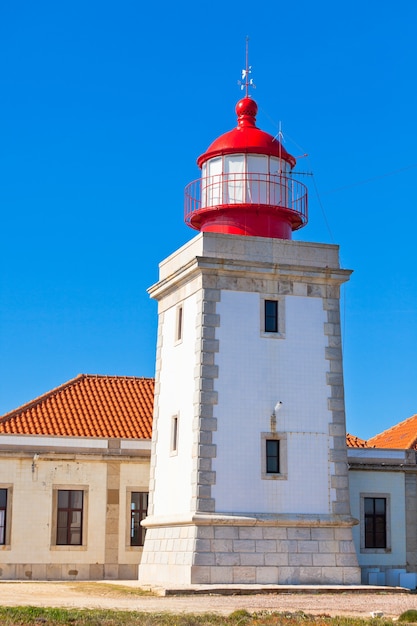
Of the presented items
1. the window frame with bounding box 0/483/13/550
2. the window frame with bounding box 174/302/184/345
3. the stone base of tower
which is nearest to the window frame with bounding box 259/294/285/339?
the window frame with bounding box 174/302/184/345

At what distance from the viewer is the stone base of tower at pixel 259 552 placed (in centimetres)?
1958

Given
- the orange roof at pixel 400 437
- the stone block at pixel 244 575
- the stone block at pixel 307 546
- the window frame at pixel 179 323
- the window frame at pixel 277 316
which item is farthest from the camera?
the orange roof at pixel 400 437

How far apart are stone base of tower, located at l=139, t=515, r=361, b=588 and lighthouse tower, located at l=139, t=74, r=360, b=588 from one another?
0.02m

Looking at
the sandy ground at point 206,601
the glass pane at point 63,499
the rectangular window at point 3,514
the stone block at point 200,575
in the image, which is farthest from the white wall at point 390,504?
the rectangular window at point 3,514

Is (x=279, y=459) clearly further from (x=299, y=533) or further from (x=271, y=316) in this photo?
(x=271, y=316)

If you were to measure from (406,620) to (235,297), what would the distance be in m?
8.00

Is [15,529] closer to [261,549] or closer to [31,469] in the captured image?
[31,469]

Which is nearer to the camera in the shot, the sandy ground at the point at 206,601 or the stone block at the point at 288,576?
the sandy ground at the point at 206,601

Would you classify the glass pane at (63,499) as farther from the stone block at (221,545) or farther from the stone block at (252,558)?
the stone block at (252,558)

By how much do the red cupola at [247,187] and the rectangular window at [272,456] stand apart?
3.92 meters

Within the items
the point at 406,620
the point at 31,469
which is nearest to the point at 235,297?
the point at 31,469

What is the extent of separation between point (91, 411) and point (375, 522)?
22.5 feet

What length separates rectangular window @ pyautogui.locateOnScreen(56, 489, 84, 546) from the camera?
24078 mm

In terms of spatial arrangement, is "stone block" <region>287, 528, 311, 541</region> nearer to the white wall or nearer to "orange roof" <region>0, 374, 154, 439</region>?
the white wall
